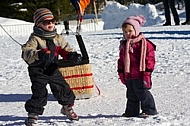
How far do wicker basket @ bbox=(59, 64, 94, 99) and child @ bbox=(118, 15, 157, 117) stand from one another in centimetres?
150

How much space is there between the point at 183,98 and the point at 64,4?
36238mm

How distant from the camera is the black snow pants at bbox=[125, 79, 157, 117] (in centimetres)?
568

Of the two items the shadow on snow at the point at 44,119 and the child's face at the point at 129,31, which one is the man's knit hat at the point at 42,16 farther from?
the shadow on snow at the point at 44,119

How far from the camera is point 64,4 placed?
140ft

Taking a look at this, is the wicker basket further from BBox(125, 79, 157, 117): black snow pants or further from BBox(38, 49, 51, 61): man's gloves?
BBox(38, 49, 51, 61): man's gloves

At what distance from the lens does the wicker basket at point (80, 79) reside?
23.6ft

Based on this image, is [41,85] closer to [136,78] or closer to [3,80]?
[136,78]

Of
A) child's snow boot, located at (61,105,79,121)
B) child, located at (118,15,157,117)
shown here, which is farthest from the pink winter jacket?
child's snow boot, located at (61,105,79,121)

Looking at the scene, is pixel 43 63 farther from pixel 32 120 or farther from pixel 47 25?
pixel 32 120

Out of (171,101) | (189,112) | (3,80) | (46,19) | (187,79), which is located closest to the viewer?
(46,19)

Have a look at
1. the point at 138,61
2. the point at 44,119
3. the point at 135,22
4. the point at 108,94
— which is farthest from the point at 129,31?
the point at 108,94

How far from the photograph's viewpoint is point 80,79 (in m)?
7.27

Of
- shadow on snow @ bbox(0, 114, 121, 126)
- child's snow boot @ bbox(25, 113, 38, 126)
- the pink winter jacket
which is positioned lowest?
shadow on snow @ bbox(0, 114, 121, 126)

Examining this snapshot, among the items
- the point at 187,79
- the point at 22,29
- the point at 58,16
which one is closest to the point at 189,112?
the point at 187,79
